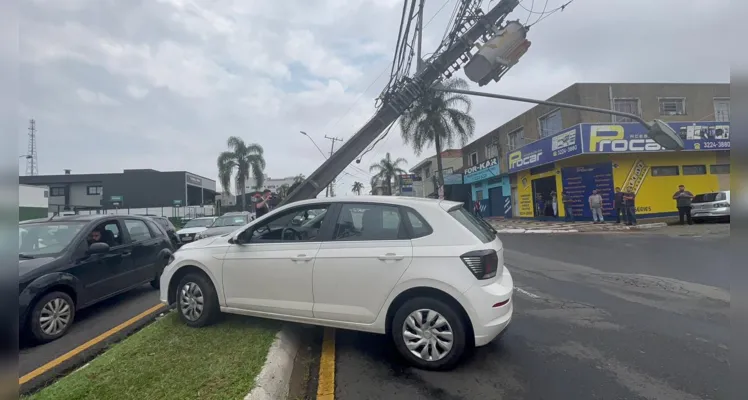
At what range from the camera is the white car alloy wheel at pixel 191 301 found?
4.53 meters

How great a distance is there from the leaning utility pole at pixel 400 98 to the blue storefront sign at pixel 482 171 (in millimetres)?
17655

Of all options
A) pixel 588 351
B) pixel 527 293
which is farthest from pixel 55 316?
pixel 527 293

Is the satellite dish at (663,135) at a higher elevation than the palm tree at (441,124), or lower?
lower

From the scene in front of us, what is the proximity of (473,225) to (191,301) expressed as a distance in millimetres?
3425

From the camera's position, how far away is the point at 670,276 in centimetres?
726

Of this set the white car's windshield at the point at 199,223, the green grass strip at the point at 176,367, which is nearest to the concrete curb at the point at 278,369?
the green grass strip at the point at 176,367

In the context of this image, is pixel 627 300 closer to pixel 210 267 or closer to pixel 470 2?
pixel 210 267

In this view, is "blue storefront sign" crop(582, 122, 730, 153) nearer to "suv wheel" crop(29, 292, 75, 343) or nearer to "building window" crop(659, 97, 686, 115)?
"building window" crop(659, 97, 686, 115)

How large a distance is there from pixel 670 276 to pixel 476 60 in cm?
675

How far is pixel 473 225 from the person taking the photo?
4008 mm

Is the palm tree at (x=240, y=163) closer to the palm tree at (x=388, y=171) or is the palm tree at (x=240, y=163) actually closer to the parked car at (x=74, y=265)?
the palm tree at (x=388, y=171)

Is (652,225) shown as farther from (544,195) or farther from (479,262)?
(479,262)

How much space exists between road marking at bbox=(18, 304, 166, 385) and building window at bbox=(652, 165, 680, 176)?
22.8m

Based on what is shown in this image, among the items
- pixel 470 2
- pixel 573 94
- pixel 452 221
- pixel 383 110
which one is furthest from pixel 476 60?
pixel 573 94
